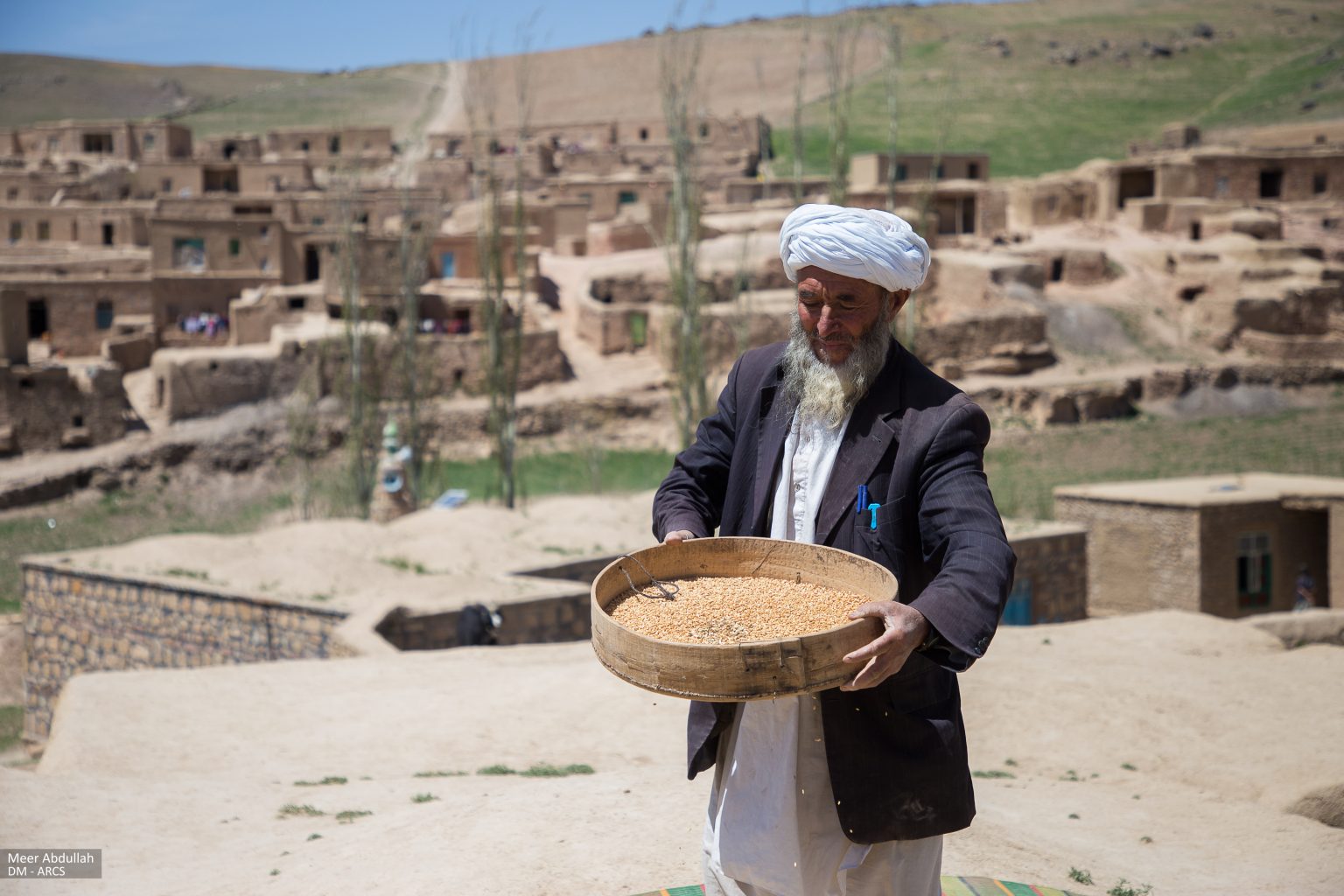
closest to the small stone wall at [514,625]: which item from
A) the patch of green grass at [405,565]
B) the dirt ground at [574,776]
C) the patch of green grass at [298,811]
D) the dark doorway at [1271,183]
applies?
the dirt ground at [574,776]

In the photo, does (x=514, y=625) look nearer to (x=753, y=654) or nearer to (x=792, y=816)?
(x=792, y=816)

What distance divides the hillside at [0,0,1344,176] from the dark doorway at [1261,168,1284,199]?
1198cm

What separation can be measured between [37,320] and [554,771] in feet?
76.6

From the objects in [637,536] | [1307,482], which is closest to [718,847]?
A: [637,536]

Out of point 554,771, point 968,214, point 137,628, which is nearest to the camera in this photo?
point 554,771

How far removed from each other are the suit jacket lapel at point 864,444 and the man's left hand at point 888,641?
38cm

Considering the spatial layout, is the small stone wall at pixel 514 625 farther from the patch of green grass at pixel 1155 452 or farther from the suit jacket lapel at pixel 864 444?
the suit jacket lapel at pixel 864 444

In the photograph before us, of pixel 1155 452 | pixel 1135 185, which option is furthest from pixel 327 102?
pixel 1155 452

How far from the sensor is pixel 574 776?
5680 mm

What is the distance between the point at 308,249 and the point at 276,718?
71.8ft

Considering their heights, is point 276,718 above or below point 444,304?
below

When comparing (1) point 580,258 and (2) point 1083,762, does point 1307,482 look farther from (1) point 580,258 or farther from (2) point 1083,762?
(1) point 580,258

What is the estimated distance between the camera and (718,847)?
284cm

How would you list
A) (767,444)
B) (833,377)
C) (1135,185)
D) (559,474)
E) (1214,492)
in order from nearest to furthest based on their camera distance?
(833,377)
(767,444)
(1214,492)
(559,474)
(1135,185)
